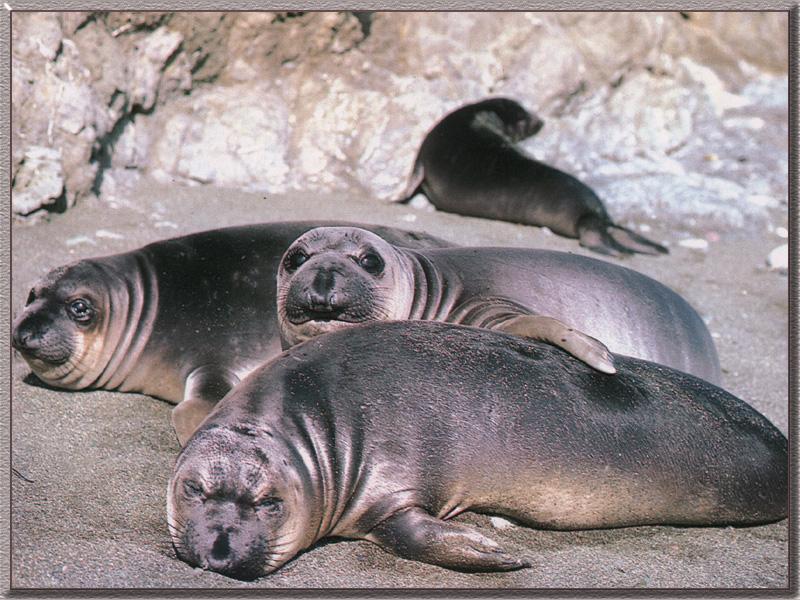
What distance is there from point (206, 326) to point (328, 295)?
3.17 feet

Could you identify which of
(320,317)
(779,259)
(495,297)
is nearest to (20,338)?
(320,317)

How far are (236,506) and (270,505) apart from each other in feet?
0.29

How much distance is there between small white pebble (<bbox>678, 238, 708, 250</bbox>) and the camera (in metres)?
6.83

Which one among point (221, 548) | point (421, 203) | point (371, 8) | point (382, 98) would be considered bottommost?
point (421, 203)

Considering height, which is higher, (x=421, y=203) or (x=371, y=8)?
(x=371, y=8)

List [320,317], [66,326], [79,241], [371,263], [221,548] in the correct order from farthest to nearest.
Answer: [79,241]
[66,326]
[371,263]
[320,317]
[221,548]

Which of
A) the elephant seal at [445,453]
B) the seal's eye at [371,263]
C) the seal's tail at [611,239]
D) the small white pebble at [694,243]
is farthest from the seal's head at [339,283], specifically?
the small white pebble at [694,243]

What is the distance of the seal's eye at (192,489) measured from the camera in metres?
2.69

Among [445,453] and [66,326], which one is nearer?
[445,453]

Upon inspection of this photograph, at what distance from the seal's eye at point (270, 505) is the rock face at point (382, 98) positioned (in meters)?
3.46

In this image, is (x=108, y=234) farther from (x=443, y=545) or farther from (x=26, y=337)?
(x=443, y=545)

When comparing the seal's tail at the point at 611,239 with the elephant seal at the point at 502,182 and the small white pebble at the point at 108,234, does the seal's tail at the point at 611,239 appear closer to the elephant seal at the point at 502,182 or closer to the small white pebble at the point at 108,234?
the elephant seal at the point at 502,182

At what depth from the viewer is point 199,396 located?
379cm

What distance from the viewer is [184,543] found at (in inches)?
106
